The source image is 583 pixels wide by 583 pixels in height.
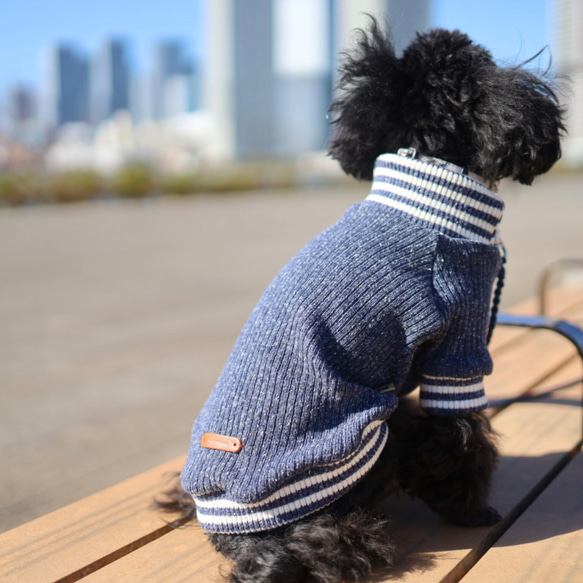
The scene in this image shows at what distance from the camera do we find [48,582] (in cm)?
147

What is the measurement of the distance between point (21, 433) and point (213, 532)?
1.87 meters

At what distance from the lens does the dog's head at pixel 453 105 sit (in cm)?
158

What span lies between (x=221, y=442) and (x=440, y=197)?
0.74m

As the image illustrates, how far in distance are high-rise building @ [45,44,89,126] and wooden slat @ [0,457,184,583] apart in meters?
144

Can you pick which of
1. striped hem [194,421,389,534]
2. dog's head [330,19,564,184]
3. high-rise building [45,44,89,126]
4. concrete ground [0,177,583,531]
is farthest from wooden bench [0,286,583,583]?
high-rise building [45,44,89,126]

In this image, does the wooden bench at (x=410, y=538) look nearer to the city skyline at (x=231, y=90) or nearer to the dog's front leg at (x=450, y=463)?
the dog's front leg at (x=450, y=463)

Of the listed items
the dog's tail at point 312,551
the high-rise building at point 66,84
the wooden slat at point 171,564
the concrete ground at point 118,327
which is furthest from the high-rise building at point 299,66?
the dog's tail at point 312,551

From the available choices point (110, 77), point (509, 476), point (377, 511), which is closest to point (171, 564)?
point (377, 511)

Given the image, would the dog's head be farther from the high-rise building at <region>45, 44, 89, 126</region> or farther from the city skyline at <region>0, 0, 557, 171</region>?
the high-rise building at <region>45, 44, 89, 126</region>

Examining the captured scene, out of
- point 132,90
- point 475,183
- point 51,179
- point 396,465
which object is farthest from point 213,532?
point 132,90

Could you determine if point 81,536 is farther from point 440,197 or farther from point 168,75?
point 168,75

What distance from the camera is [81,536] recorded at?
1673mm

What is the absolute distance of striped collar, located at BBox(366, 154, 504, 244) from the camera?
1602 millimetres

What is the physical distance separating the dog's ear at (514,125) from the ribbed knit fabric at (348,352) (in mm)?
79
